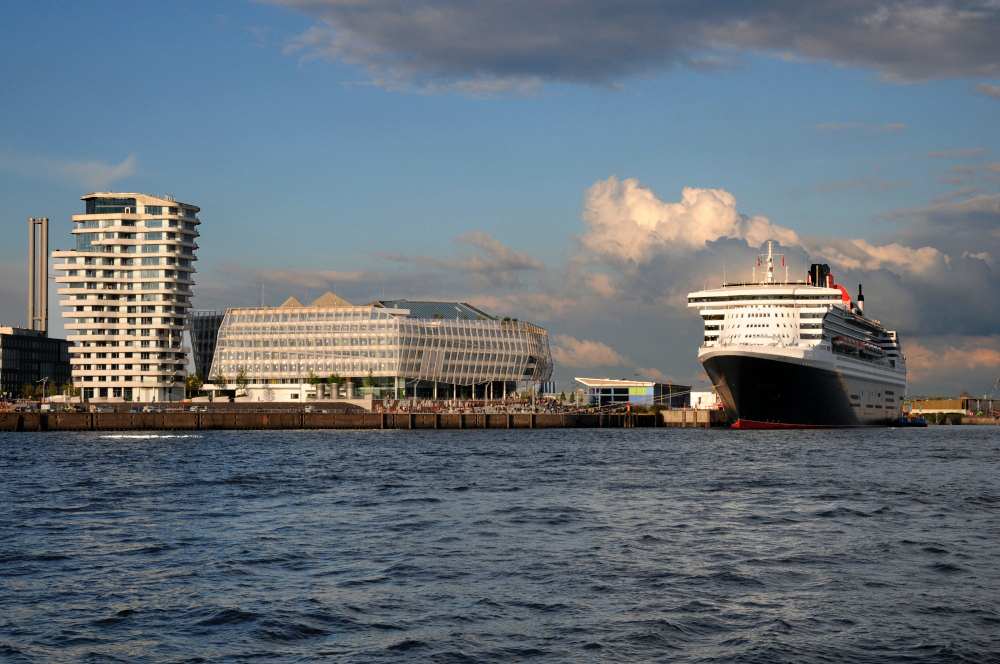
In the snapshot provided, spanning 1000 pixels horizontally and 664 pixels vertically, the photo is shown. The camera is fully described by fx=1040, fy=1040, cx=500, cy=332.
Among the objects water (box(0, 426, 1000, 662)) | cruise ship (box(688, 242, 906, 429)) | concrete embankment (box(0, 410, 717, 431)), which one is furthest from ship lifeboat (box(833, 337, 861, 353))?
water (box(0, 426, 1000, 662))

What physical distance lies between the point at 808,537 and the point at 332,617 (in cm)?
1764

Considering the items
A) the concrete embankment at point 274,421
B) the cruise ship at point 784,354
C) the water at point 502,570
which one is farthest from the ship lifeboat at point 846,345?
the water at point 502,570

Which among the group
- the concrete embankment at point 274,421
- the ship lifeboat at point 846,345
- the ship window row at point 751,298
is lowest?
the concrete embankment at point 274,421

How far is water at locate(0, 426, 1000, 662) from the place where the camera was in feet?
66.1

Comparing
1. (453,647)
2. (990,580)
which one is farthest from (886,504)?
(453,647)

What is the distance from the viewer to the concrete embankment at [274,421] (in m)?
154

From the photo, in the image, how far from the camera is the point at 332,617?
73.4 feet

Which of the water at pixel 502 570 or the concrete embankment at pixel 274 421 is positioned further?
the concrete embankment at pixel 274 421

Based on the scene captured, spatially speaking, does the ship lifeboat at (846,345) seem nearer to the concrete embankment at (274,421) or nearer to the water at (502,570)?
the concrete embankment at (274,421)

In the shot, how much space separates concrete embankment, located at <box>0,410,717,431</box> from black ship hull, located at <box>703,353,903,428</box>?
49738mm

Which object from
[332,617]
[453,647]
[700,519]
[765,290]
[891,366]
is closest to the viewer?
[453,647]

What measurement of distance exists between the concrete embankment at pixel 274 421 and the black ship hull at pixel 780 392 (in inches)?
1958

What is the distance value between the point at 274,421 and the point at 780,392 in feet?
257

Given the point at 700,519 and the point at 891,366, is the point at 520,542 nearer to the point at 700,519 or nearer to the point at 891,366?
the point at 700,519
